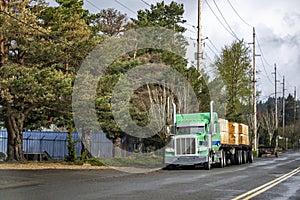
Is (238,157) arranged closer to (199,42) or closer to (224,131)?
(224,131)

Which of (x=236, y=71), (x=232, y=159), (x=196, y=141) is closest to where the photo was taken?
(x=196, y=141)

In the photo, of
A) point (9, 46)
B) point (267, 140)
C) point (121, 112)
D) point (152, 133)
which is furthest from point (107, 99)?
point (267, 140)

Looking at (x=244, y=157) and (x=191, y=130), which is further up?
(x=191, y=130)

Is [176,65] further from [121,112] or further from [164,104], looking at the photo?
[121,112]

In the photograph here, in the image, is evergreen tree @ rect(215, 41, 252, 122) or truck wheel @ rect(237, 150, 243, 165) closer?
truck wheel @ rect(237, 150, 243, 165)

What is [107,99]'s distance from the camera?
28.0m

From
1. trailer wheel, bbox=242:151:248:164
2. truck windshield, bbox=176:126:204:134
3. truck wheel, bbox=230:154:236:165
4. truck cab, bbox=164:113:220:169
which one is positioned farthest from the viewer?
trailer wheel, bbox=242:151:248:164

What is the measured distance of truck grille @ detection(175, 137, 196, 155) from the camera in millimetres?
28438

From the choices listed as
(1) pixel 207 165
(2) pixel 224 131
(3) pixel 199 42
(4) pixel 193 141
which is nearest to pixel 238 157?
(2) pixel 224 131

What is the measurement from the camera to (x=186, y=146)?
1121 inches

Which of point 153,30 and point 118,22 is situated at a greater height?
point 118,22

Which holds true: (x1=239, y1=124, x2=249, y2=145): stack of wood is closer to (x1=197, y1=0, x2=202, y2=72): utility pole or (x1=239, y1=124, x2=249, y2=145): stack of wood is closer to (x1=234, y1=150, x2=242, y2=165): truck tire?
(x1=234, y1=150, x2=242, y2=165): truck tire

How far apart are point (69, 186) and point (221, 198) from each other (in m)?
5.81

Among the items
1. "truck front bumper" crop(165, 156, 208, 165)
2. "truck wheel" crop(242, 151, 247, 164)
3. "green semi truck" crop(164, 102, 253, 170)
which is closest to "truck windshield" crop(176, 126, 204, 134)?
"green semi truck" crop(164, 102, 253, 170)
